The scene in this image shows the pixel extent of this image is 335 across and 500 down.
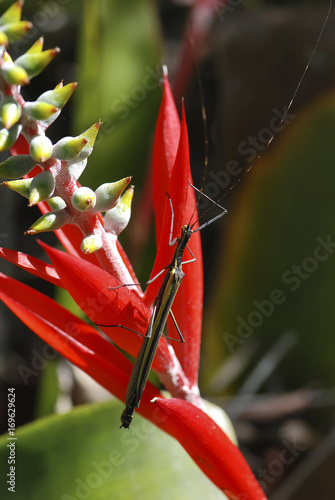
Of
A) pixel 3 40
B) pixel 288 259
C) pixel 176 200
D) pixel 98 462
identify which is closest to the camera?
pixel 3 40

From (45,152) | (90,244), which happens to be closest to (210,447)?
(90,244)

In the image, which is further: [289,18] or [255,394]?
[289,18]

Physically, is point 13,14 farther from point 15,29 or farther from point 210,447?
point 210,447

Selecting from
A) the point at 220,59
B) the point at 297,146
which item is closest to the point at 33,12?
the point at 220,59

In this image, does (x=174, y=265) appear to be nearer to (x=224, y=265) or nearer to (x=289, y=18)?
(x=224, y=265)

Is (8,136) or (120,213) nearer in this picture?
(8,136)

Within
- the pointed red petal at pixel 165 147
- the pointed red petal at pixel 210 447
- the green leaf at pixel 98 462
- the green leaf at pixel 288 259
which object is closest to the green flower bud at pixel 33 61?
the pointed red petal at pixel 165 147
